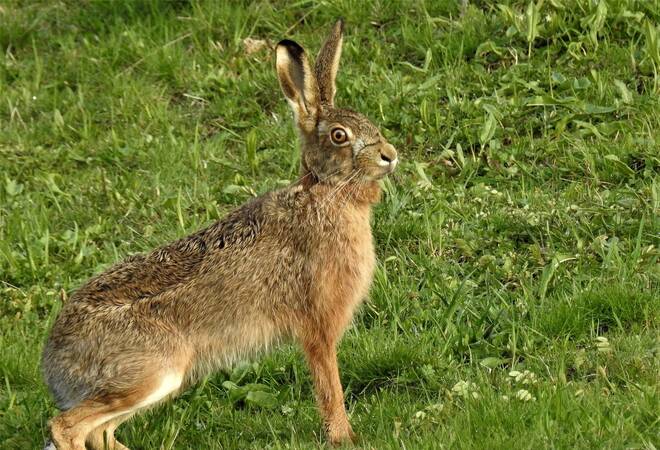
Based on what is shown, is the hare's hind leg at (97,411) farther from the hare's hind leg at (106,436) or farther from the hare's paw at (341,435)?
the hare's paw at (341,435)

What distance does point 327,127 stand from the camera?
645cm

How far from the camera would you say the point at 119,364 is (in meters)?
6.00

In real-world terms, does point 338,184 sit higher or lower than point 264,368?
higher

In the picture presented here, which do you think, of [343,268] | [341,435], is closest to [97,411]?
[341,435]

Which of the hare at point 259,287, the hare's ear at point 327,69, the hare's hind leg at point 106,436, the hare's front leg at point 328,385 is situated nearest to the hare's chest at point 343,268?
the hare at point 259,287

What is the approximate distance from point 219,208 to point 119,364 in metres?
2.54

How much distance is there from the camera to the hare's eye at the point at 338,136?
637cm

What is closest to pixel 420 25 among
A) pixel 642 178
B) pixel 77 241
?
pixel 642 178

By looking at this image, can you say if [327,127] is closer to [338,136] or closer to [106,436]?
[338,136]

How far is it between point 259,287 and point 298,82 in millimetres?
1028

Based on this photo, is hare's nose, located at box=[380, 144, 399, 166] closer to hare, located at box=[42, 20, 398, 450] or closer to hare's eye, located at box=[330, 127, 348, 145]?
hare, located at box=[42, 20, 398, 450]

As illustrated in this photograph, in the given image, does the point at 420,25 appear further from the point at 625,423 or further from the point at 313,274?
the point at 625,423

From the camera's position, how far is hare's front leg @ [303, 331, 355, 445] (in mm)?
6141

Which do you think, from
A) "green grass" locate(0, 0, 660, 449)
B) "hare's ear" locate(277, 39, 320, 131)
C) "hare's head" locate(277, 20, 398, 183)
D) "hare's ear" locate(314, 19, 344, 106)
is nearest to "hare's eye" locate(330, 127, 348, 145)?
"hare's head" locate(277, 20, 398, 183)
